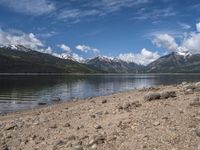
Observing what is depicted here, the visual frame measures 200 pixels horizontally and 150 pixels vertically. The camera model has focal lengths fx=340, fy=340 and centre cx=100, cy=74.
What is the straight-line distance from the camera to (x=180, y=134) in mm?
16312

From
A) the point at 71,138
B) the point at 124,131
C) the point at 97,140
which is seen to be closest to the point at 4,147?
the point at 71,138

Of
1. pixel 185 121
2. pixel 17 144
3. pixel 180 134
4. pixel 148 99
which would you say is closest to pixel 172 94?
pixel 148 99

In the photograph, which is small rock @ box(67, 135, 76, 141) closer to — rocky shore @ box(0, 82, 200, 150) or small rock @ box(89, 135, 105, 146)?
rocky shore @ box(0, 82, 200, 150)

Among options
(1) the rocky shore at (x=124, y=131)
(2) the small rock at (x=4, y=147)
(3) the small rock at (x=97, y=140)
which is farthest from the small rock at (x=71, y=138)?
(2) the small rock at (x=4, y=147)

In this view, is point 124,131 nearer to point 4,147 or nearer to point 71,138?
point 71,138

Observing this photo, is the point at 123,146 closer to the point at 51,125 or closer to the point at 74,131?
the point at 74,131

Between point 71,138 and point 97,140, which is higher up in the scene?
point 97,140

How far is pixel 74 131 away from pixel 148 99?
8303 mm

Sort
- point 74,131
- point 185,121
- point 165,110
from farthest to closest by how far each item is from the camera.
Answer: point 165,110
point 74,131
point 185,121

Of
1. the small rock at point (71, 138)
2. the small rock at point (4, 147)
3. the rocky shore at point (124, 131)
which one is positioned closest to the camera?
the rocky shore at point (124, 131)

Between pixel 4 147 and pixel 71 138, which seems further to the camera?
pixel 4 147

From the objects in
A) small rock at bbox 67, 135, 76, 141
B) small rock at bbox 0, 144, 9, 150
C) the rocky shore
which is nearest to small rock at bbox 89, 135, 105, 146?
the rocky shore

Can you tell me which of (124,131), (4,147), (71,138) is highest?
(124,131)

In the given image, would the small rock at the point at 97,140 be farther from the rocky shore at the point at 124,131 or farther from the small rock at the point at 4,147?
the small rock at the point at 4,147
